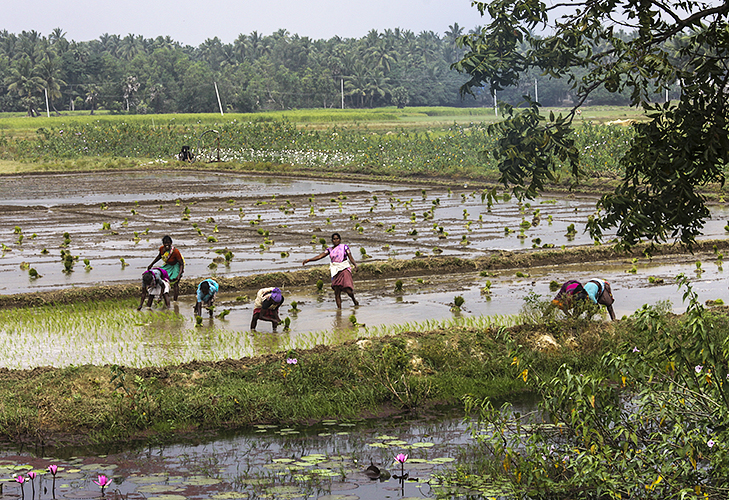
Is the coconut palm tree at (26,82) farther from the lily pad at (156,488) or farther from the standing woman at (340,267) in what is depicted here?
the lily pad at (156,488)

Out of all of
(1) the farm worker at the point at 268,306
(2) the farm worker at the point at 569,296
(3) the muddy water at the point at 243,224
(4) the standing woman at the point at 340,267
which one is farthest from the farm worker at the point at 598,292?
(3) the muddy water at the point at 243,224

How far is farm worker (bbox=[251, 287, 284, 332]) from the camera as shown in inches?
450

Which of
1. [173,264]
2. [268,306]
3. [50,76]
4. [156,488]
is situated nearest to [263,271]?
[173,264]

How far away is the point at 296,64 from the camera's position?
121m

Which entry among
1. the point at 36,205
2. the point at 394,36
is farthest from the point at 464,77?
the point at 36,205

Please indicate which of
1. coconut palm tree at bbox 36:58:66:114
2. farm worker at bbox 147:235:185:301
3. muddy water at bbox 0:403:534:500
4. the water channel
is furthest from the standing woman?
coconut palm tree at bbox 36:58:66:114

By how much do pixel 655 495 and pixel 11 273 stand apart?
48.0 feet

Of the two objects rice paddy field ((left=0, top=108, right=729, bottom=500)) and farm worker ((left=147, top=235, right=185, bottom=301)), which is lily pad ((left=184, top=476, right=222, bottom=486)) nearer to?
rice paddy field ((left=0, top=108, right=729, bottom=500))

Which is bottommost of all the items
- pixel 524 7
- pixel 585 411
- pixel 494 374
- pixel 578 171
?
pixel 494 374

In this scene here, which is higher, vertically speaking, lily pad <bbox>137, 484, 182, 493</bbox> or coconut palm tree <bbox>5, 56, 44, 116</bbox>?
coconut palm tree <bbox>5, 56, 44, 116</bbox>

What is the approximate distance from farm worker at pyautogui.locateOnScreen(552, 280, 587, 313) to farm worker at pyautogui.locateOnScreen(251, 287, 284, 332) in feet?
12.0

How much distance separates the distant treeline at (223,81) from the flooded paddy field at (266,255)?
4782 centimetres

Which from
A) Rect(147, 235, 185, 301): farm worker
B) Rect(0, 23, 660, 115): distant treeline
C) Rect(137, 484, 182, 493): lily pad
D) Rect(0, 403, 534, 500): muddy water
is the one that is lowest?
Rect(0, 403, 534, 500): muddy water

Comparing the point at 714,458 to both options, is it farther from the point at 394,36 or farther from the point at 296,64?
the point at 394,36
